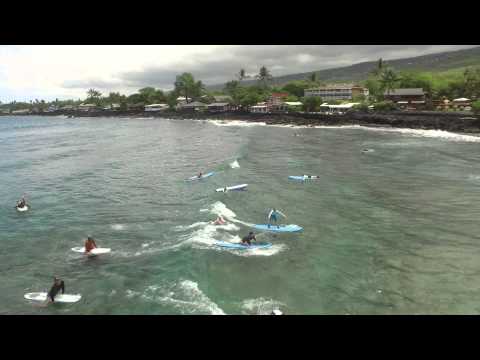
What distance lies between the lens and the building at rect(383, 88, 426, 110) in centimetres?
13000

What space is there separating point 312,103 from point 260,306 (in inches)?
5099

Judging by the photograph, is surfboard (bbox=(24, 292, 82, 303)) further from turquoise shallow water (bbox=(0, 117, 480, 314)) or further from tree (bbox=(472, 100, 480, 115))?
tree (bbox=(472, 100, 480, 115))

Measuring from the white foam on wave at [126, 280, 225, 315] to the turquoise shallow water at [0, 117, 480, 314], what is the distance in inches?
3.5

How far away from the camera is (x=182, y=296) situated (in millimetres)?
19875

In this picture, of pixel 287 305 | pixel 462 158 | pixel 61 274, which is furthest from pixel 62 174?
pixel 462 158

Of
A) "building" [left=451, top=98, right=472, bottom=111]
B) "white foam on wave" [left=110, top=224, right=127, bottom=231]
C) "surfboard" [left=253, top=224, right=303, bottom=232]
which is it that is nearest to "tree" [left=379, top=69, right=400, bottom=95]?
"building" [left=451, top=98, right=472, bottom=111]

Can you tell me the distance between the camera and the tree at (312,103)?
13950cm

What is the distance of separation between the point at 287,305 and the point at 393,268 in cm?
806

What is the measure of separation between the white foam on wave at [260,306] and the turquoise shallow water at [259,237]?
3.8 inches

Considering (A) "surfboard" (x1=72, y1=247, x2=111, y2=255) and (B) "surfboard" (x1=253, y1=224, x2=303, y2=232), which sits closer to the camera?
(A) "surfboard" (x1=72, y1=247, x2=111, y2=255)

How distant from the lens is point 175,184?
46.1 meters

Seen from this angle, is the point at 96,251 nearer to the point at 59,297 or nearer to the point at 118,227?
the point at 59,297

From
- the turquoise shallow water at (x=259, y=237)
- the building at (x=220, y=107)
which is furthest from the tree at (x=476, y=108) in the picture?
the building at (x=220, y=107)

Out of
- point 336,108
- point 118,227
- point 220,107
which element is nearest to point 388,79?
point 336,108
